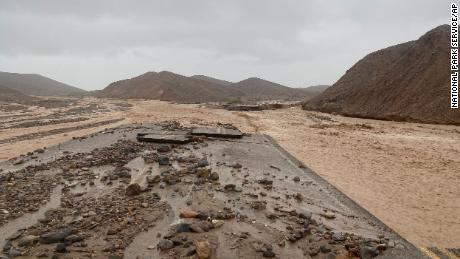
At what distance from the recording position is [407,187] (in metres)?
10.1

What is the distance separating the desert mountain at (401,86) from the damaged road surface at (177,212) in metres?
19.8

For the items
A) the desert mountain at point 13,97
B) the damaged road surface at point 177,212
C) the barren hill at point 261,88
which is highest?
the barren hill at point 261,88

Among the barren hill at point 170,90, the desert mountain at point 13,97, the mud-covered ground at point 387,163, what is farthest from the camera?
the barren hill at point 170,90

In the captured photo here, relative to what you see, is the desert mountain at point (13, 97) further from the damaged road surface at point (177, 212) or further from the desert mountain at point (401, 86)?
the damaged road surface at point (177, 212)

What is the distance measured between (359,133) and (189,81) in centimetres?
7377

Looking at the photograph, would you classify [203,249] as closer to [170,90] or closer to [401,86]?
[401,86]

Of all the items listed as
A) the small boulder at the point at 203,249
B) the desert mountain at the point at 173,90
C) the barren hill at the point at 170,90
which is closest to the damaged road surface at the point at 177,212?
the small boulder at the point at 203,249

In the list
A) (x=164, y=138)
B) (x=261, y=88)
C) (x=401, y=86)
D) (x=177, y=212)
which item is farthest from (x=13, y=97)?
(x=261, y=88)

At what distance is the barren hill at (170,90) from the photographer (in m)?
79.2

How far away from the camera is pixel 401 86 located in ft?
115

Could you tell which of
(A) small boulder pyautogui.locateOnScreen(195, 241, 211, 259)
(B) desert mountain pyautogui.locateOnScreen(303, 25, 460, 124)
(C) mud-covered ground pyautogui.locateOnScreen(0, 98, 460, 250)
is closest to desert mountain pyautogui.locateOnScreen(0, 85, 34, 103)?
(C) mud-covered ground pyautogui.locateOnScreen(0, 98, 460, 250)

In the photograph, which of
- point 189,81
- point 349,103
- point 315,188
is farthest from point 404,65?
point 189,81

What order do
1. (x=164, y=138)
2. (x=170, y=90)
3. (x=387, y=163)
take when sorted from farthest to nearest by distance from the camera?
(x=170, y=90)
(x=164, y=138)
(x=387, y=163)

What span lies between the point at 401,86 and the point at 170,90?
175 ft
